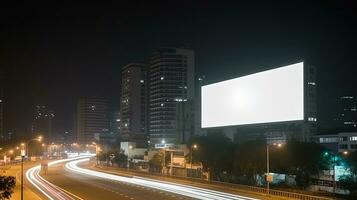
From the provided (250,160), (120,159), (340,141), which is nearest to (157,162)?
(120,159)

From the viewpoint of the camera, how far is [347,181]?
66.6 meters

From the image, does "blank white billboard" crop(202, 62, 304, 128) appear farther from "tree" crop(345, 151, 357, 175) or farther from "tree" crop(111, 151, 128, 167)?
"tree" crop(111, 151, 128, 167)

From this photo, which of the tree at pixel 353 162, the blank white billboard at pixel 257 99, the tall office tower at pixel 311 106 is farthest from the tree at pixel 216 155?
the tall office tower at pixel 311 106

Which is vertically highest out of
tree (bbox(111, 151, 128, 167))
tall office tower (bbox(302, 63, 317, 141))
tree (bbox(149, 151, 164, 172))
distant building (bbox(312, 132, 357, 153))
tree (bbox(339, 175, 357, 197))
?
tall office tower (bbox(302, 63, 317, 141))

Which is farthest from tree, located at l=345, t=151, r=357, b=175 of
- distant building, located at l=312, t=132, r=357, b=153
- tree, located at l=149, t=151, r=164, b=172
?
distant building, located at l=312, t=132, r=357, b=153

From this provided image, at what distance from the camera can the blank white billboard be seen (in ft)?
287

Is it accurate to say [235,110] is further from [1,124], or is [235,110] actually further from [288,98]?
[1,124]

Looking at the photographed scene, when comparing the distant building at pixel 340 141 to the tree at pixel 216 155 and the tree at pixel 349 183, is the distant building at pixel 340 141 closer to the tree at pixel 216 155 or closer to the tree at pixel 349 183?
the tree at pixel 216 155

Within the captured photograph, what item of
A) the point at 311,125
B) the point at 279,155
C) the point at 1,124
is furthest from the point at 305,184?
the point at 1,124

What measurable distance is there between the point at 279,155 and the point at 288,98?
10.1 metres

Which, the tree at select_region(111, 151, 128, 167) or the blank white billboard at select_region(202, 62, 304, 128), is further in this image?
the tree at select_region(111, 151, 128, 167)

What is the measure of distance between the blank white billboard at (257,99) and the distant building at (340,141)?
41.6 metres

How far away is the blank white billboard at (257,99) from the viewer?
Result: 87438mm

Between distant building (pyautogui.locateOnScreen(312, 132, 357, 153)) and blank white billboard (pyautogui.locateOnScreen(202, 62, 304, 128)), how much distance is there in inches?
1639
